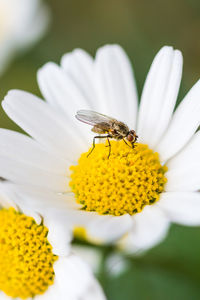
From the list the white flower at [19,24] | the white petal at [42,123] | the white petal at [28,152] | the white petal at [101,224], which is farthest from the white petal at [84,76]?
the white flower at [19,24]

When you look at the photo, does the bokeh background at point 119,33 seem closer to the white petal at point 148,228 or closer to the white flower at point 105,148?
the white flower at point 105,148

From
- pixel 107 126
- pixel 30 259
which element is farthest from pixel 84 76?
pixel 30 259

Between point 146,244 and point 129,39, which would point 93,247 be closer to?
point 146,244

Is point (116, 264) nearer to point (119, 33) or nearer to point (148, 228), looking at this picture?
point (148, 228)

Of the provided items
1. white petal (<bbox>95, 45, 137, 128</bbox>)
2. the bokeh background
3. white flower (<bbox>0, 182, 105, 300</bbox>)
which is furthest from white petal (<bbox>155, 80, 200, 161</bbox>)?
the bokeh background

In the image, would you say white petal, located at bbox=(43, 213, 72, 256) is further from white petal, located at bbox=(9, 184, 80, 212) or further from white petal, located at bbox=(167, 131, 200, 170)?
white petal, located at bbox=(167, 131, 200, 170)

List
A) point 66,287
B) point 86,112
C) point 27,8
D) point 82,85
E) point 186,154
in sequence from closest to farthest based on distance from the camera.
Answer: point 66,287, point 186,154, point 86,112, point 82,85, point 27,8

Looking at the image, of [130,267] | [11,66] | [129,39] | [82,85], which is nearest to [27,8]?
[11,66]
